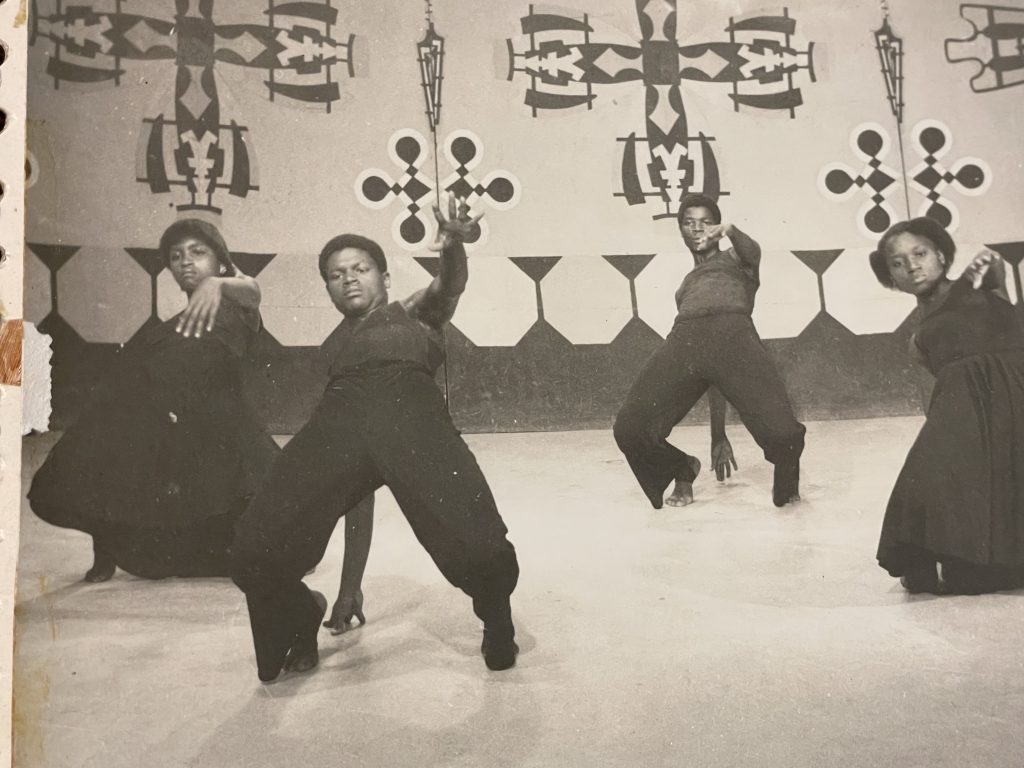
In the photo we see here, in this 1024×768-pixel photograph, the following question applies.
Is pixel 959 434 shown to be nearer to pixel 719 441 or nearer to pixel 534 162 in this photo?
pixel 719 441

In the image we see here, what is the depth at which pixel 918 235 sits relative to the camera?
6.16 feet

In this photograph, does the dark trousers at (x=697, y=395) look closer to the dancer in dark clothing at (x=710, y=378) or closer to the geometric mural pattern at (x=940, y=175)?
the dancer in dark clothing at (x=710, y=378)

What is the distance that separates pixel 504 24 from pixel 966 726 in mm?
1625

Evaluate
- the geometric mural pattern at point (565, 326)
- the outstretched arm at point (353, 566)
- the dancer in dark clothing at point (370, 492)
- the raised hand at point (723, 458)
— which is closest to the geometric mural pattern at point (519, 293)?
the geometric mural pattern at point (565, 326)

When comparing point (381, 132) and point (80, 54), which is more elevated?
point (80, 54)

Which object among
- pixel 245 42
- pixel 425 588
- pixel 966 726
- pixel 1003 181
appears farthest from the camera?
pixel 1003 181

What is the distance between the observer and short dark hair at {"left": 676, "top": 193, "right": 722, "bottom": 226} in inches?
73.0

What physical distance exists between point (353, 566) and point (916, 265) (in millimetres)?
1335

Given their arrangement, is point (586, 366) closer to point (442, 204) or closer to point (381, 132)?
point (442, 204)

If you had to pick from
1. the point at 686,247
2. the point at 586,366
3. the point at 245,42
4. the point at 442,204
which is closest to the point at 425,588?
the point at 586,366

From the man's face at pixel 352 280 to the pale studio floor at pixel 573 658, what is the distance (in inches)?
14.6

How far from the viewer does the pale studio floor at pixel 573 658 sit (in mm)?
1471

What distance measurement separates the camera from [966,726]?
1517 millimetres

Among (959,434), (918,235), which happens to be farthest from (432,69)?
(959,434)
